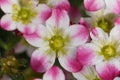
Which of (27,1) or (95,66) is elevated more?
(27,1)

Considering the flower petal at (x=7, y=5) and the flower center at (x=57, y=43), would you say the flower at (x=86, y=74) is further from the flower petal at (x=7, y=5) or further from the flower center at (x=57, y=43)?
the flower petal at (x=7, y=5)

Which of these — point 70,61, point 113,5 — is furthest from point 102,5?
point 70,61

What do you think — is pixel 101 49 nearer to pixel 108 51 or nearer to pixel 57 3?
pixel 108 51

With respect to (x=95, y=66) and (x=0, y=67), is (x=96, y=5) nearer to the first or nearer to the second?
(x=95, y=66)

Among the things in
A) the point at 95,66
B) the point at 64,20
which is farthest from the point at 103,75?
the point at 64,20

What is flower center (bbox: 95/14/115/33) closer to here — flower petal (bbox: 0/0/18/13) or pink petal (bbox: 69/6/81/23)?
pink petal (bbox: 69/6/81/23)

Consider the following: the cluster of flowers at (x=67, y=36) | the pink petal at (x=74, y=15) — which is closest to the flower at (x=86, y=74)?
the cluster of flowers at (x=67, y=36)
